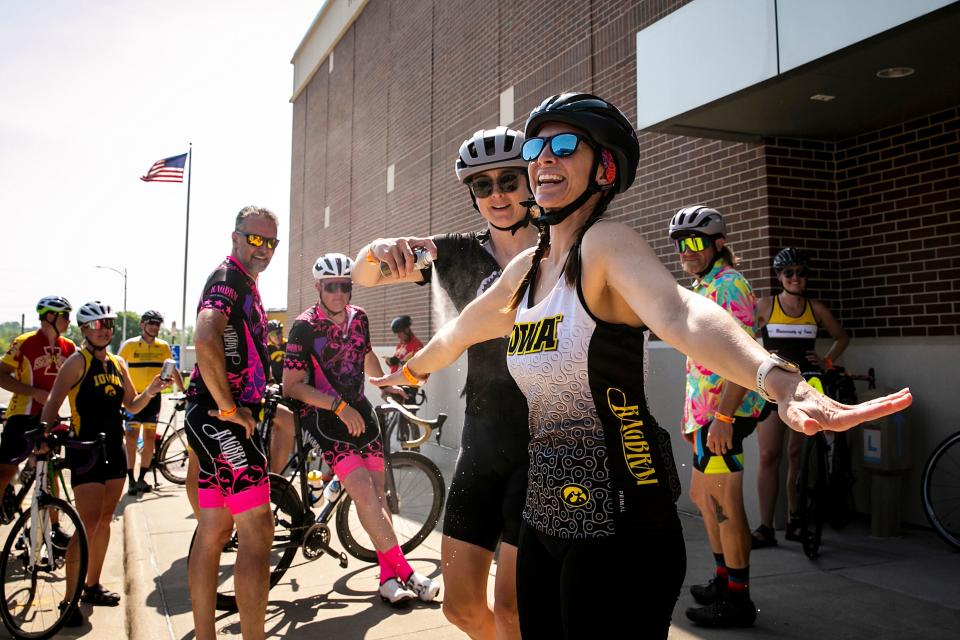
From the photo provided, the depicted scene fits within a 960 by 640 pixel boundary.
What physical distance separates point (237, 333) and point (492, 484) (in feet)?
5.99

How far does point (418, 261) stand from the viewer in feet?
10.8

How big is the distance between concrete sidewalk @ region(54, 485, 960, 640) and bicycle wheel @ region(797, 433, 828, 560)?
161 mm

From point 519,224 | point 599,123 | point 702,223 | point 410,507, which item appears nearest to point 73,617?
point 410,507

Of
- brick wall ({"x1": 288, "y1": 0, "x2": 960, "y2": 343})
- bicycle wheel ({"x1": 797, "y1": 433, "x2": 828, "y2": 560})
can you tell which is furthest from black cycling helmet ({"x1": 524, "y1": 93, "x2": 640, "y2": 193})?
brick wall ({"x1": 288, "y1": 0, "x2": 960, "y2": 343})

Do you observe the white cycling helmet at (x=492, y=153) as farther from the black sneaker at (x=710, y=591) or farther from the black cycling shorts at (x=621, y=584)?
the black sneaker at (x=710, y=591)

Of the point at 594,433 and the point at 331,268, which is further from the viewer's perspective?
the point at 331,268

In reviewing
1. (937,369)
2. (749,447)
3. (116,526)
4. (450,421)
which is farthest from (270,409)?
(450,421)

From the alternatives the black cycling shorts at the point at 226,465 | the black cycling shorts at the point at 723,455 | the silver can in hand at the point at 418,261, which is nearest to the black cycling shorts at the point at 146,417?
the black cycling shorts at the point at 226,465

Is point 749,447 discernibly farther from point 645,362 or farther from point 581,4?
point 581,4

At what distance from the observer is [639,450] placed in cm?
194

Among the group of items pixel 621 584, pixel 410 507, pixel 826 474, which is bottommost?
pixel 410 507

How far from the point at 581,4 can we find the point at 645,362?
933 centimetres

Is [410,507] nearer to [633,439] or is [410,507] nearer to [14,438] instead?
[14,438]

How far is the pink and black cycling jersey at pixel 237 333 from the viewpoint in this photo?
13.1ft
